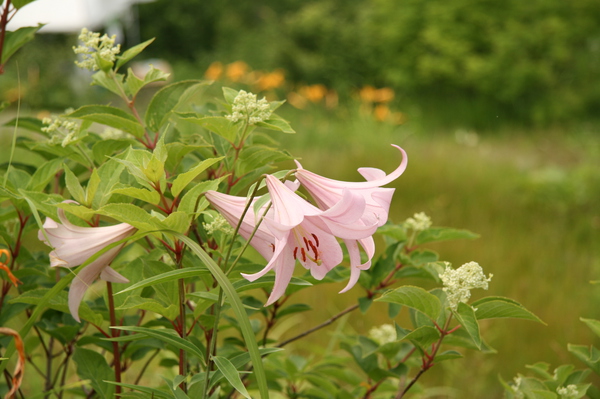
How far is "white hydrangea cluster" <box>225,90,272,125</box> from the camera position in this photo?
38.0 inches

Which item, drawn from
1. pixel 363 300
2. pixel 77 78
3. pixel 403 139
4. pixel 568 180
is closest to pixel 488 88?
pixel 403 139

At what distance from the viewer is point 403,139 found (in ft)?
22.0

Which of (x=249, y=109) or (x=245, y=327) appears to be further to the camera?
(x=249, y=109)

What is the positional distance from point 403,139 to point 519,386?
222 inches

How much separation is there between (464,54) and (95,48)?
9936mm

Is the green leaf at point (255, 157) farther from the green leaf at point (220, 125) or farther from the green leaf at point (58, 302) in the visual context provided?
the green leaf at point (58, 302)

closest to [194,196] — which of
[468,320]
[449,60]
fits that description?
[468,320]

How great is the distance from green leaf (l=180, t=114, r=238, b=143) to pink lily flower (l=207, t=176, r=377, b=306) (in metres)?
0.15

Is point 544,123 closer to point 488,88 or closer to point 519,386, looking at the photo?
point 488,88

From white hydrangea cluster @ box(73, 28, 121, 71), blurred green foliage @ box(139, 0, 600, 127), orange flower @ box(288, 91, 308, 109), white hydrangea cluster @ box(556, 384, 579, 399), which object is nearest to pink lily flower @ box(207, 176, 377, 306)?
white hydrangea cluster @ box(73, 28, 121, 71)

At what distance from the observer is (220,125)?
3.29ft

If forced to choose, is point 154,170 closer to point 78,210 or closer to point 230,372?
point 78,210

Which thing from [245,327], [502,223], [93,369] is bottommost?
[502,223]

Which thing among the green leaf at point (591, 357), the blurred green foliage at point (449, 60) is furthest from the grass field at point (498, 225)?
the blurred green foliage at point (449, 60)
